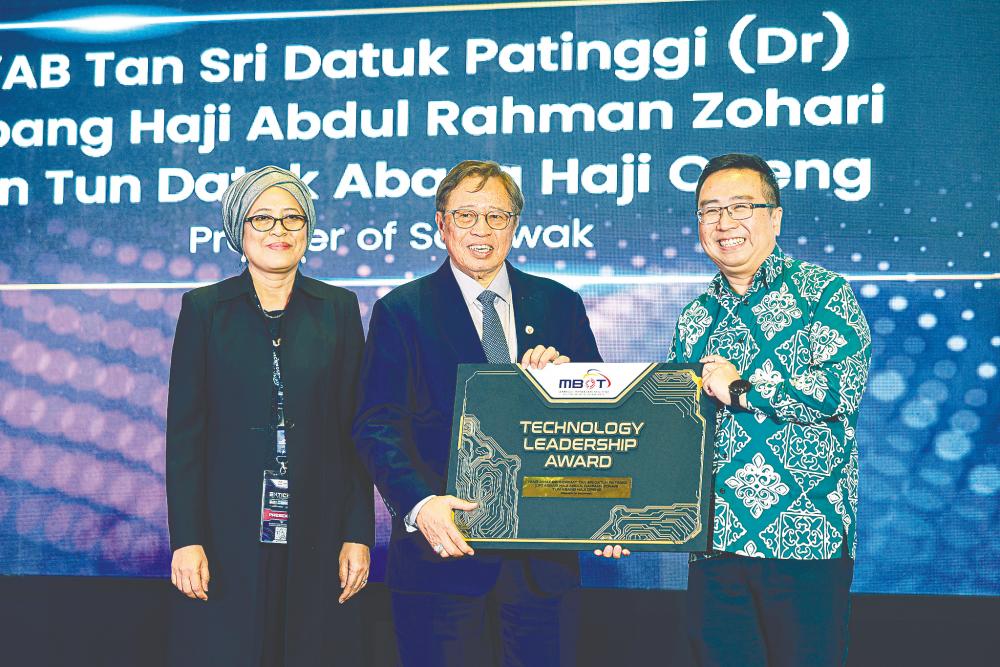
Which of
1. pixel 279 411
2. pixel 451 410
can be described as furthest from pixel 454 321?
pixel 279 411

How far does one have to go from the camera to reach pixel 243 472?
236 centimetres

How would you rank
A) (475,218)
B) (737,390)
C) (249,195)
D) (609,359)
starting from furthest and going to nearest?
(609,359)
(249,195)
(475,218)
(737,390)

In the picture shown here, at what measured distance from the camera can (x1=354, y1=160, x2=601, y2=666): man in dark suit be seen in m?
2.16

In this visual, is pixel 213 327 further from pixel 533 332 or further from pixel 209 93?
pixel 209 93

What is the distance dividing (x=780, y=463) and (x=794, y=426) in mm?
79

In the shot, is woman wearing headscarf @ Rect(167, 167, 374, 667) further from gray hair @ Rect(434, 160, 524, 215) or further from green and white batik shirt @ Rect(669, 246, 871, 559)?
green and white batik shirt @ Rect(669, 246, 871, 559)

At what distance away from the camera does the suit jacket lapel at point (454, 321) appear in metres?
2.27

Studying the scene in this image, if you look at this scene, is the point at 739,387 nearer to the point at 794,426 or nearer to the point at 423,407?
the point at 794,426

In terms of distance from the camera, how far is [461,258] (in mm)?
2326

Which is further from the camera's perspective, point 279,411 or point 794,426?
point 279,411

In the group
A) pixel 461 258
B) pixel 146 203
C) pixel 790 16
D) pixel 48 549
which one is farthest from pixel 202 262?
pixel 790 16

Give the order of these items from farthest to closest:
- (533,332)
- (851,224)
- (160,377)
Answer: (160,377)
(851,224)
(533,332)

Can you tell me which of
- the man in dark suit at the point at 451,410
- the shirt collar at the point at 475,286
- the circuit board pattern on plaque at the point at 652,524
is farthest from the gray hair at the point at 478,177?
the circuit board pattern on plaque at the point at 652,524

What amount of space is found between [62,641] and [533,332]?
2.18 meters
